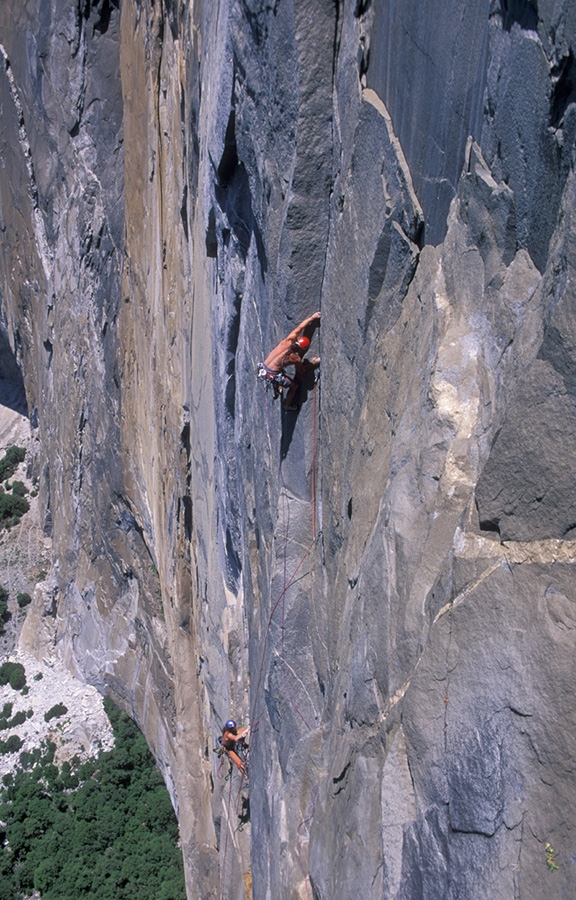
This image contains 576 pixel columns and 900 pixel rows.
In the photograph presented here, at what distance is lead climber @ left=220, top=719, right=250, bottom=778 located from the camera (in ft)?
28.4

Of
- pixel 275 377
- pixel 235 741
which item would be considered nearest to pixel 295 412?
pixel 275 377

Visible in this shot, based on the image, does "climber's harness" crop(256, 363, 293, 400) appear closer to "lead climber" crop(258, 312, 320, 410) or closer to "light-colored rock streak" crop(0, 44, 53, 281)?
"lead climber" crop(258, 312, 320, 410)

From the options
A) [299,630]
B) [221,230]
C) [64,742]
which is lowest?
[64,742]

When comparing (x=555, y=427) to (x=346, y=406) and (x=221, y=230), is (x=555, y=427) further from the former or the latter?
(x=221, y=230)

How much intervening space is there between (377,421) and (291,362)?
4.36ft

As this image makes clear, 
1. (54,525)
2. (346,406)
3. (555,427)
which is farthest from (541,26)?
(54,525)

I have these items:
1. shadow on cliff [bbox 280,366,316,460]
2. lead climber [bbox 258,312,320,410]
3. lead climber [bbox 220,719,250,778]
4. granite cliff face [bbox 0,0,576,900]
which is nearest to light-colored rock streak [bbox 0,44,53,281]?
granite cliff face [bbox 0,0,576,900]

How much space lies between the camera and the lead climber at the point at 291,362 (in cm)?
529

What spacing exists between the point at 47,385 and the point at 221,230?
1414 centimetres

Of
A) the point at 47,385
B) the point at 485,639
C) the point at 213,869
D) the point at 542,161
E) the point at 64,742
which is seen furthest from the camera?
the point at 47,385

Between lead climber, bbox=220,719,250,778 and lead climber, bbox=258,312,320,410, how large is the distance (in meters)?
4.88

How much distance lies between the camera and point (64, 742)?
696 inches

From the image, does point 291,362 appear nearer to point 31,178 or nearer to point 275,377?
point 275,377

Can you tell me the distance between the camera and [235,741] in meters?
8.83
